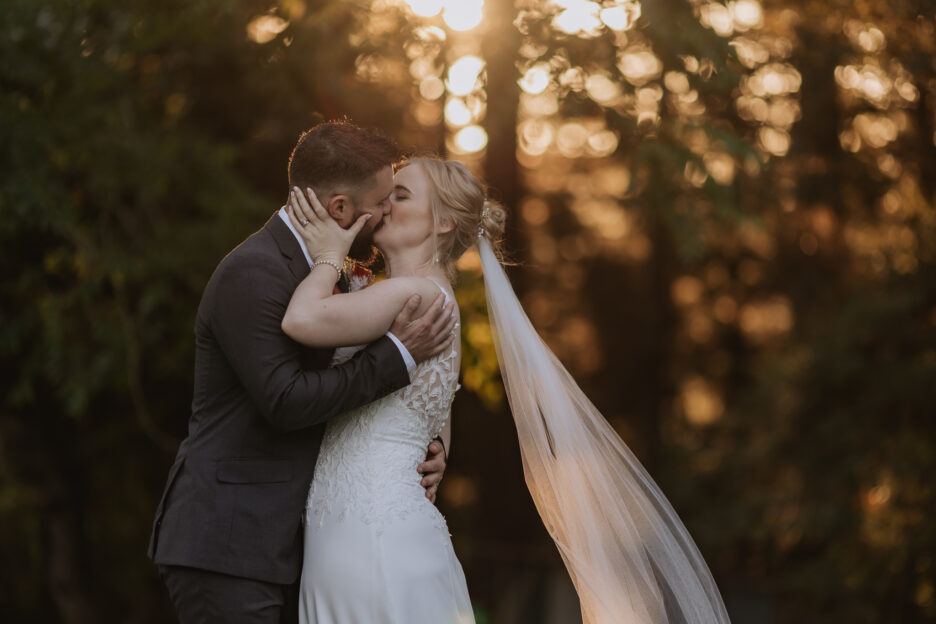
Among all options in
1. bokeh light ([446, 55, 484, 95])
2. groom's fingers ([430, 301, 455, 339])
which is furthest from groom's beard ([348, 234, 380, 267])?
bokeh light ([446, 55, 484, 95])

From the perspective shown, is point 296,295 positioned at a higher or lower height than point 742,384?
higher

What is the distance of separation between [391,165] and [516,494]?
11.8 meters

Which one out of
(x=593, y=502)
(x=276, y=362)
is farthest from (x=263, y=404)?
(x=593, y=502)

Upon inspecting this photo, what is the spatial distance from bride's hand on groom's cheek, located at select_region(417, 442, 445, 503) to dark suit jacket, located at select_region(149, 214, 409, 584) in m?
0.40

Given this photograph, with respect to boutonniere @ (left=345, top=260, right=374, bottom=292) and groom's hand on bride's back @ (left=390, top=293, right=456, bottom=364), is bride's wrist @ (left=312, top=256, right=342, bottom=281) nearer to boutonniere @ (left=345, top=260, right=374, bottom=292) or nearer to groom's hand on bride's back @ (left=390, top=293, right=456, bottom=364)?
groom's hand on bride's back @ (left=390, top=293, right=456, bottom=364)

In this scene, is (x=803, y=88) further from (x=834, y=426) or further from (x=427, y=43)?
(x=427, y=43)

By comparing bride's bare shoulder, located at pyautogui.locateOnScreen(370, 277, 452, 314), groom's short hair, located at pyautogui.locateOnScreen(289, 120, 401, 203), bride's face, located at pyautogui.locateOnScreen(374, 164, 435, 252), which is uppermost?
groom's short hair, located at pyautogui.locateOnScreen(289, 120, 401, 203)

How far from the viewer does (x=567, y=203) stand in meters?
15.8

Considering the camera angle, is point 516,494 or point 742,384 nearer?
point 516,494

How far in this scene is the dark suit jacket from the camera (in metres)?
2.47

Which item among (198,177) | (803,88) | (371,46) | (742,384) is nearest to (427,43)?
(371,46)

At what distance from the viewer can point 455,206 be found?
3.06m

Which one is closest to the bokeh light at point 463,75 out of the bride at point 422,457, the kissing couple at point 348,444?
the bride at point 422,457

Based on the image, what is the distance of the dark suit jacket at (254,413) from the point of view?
8.11ft
